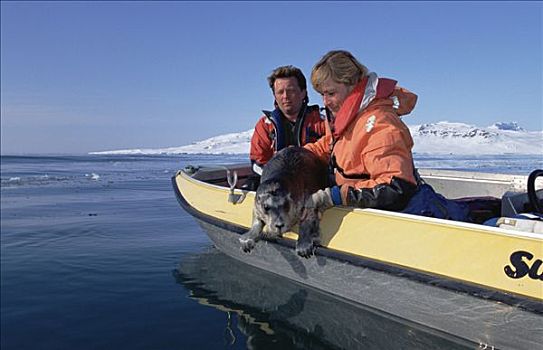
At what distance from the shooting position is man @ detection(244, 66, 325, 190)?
16.1 ft

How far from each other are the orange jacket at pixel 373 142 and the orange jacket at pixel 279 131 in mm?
1526

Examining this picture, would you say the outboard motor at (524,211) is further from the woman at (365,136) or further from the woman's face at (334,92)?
the woman's face at (334,92)

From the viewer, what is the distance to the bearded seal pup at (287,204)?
3436mm

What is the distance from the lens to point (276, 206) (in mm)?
3426

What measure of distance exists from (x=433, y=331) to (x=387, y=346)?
0.36 m

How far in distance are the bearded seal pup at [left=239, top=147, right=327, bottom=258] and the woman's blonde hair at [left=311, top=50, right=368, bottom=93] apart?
0.81m

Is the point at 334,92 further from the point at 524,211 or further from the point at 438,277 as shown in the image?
the point at 524,211

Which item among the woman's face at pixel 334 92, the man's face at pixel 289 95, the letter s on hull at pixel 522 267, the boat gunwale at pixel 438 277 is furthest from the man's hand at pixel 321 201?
the man's face at pixel 289 95

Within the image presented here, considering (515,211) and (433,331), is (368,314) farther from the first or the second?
(515,211)

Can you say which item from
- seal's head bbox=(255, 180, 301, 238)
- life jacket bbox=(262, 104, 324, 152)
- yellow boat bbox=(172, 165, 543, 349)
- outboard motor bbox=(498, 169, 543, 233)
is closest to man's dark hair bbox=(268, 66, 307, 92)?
life jacket bbox=(262, 104, 324, 152)

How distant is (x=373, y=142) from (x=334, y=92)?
24.5 inches

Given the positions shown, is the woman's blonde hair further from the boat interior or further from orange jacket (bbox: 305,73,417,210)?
the boat interior

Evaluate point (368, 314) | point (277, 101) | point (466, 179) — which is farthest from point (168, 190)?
point (368, 314)

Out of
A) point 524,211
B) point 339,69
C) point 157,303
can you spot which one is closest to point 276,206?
point 339,69
